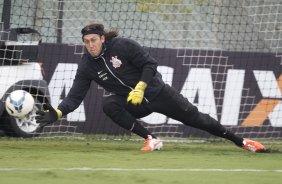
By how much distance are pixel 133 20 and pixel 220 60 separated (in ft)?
6.14

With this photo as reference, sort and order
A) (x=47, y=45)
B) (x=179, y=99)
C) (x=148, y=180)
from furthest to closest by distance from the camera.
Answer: (x=47, y=45) < (x=179, y=99) < (x=148, y=180)

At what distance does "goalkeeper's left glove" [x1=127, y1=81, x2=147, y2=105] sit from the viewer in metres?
9.86

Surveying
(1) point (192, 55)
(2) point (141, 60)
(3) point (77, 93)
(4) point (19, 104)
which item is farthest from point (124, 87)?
(1) point (192, 55)

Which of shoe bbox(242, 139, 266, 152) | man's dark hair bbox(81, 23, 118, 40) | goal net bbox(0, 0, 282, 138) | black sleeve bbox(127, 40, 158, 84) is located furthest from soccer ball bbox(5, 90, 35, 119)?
shoe bbox(242, 139, 266, 152)

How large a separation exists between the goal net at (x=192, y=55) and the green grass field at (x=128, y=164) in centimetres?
214

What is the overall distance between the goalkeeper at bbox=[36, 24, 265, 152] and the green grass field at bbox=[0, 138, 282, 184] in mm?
422

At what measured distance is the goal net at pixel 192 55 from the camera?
13805 mm

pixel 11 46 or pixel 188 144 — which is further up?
pixel 11 46

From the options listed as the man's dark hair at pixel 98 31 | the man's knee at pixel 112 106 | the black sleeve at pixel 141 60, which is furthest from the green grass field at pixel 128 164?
the man's dark hair at pixel 98 31

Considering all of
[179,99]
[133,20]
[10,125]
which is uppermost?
[133,20]

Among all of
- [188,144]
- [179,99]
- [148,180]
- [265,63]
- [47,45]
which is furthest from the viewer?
[265,63]

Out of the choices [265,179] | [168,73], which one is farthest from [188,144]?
[265,179]

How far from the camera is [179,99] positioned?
10641 millimetres

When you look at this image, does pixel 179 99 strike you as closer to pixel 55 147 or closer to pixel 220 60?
pixel 55 147
